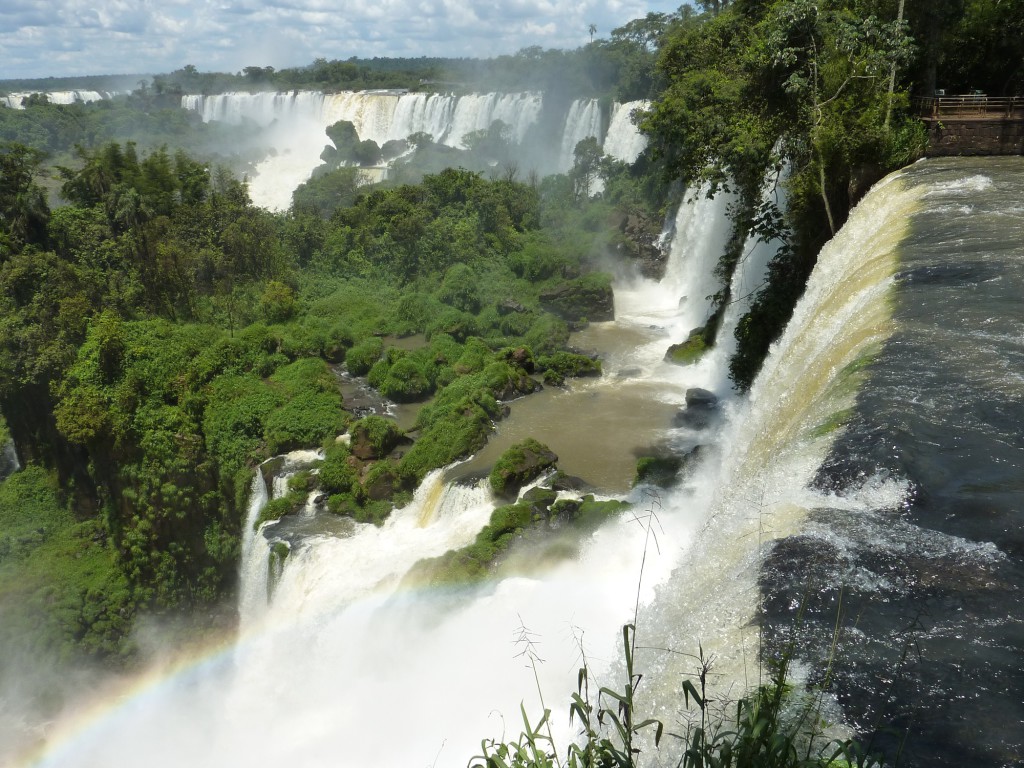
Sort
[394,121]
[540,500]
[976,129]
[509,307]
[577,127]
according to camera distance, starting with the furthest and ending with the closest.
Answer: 1. [394,121]
2. [577,127]
3. [509,307]
4. [976,129]
5. [540,500]

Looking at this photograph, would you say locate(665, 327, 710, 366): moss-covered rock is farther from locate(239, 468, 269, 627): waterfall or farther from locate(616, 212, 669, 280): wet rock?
locate(239, 468, 269, 627): waterfall

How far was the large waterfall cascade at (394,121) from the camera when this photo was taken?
38.4 m

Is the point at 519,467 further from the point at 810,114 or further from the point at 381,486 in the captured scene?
the point at 810,114

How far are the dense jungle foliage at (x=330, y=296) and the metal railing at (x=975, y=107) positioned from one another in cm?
42

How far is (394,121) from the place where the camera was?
168ft

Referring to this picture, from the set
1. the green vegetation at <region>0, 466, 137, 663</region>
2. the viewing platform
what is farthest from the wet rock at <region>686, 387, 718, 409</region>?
the green vegetation at <region>0, 466, 137, 663</region>

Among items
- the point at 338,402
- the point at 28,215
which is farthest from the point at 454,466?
the point at 28,215

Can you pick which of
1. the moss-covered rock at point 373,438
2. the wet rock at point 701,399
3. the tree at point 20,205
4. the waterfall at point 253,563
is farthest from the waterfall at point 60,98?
the wet rock at point 701,399

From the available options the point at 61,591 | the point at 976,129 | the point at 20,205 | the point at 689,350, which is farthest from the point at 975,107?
the point at 20,205

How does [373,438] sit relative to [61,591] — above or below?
above

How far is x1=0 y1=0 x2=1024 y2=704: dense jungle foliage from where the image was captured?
1344 centimetres

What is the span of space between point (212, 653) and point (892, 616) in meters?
14.0

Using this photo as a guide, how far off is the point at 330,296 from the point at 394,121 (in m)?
29.6

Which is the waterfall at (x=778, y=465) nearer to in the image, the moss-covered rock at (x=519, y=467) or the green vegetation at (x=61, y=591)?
the moss-covered rock at (x=519, y=467)
